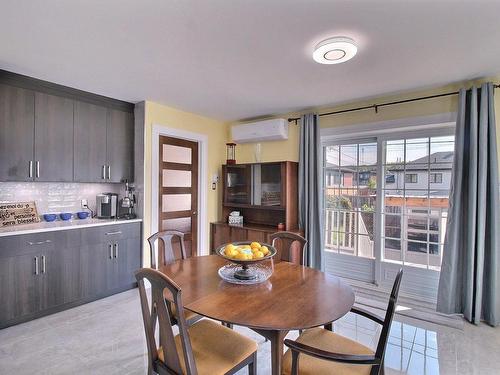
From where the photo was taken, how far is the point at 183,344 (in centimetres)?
128

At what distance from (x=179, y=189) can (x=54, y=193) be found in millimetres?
1553

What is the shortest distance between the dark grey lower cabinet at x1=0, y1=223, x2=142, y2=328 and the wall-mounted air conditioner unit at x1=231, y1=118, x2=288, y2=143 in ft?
6.75

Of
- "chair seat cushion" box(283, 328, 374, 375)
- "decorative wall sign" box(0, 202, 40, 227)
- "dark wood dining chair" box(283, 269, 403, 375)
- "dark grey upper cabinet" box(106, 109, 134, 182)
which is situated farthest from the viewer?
"dark grey upper cabinet" box(106, 109, 134, 182)

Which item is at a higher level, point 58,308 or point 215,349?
point 215,349

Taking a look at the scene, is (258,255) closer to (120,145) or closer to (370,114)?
(370,114)

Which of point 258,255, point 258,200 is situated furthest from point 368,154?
point 258,255

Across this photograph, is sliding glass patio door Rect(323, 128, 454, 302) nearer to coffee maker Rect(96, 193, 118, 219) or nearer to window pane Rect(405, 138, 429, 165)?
window pane Rect(405, 138, 429, 165)

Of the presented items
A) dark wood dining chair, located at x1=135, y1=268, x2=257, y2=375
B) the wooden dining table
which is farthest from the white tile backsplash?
dark wood dining chair, located at x1=135, y1=268, x2=257, y2=375

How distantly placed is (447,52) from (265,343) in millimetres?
2899

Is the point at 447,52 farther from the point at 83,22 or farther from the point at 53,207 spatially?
the point at 53,207

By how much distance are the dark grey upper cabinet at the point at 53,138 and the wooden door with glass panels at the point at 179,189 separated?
3.58 ft

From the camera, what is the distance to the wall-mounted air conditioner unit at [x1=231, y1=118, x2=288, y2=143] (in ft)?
13.2

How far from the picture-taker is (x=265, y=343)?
2416 mm

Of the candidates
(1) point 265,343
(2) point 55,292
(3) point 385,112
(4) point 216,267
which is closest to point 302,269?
(4) point 216,267
